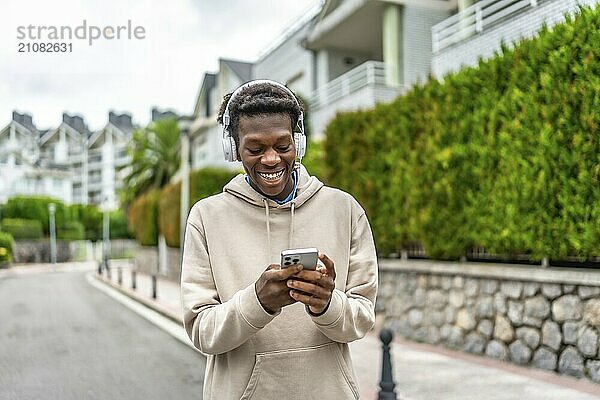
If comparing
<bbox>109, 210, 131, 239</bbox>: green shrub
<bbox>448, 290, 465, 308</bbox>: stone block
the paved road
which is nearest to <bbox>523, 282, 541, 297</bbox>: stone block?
<bbox>448, 290, 465, 308</bbox>: stone block

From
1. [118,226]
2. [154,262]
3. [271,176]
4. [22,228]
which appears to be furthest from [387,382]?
[118,226]

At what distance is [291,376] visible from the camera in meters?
1.78

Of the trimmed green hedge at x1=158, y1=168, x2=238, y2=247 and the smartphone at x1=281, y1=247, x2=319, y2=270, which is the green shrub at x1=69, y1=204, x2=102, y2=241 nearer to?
the trimmed green hedge at x1=158, y1=168, x2=238, y2=247

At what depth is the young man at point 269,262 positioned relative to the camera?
1.77 metres

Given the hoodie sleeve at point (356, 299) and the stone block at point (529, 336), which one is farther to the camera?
the stone block at point (529, 336)

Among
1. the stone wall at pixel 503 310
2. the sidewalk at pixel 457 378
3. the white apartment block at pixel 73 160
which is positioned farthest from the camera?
the white apartment block at pixel 73 160

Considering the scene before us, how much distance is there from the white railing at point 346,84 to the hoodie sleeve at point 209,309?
15.2 meters

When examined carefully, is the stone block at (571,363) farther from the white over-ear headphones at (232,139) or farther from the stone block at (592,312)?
the white over-ear headphones at (232,139)

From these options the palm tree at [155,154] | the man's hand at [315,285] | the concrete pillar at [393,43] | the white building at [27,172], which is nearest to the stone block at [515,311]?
the man's hand at [315,285]

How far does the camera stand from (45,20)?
499 cm

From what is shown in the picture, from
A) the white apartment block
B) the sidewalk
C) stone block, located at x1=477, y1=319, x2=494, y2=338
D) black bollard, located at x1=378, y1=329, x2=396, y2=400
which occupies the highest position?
the white apartment block

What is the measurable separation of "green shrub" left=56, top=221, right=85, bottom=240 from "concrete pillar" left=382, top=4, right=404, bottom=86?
45.0m

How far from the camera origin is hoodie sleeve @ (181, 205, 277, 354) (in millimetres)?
1613

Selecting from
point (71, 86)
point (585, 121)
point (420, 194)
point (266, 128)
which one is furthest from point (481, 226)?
point (266, 128)
